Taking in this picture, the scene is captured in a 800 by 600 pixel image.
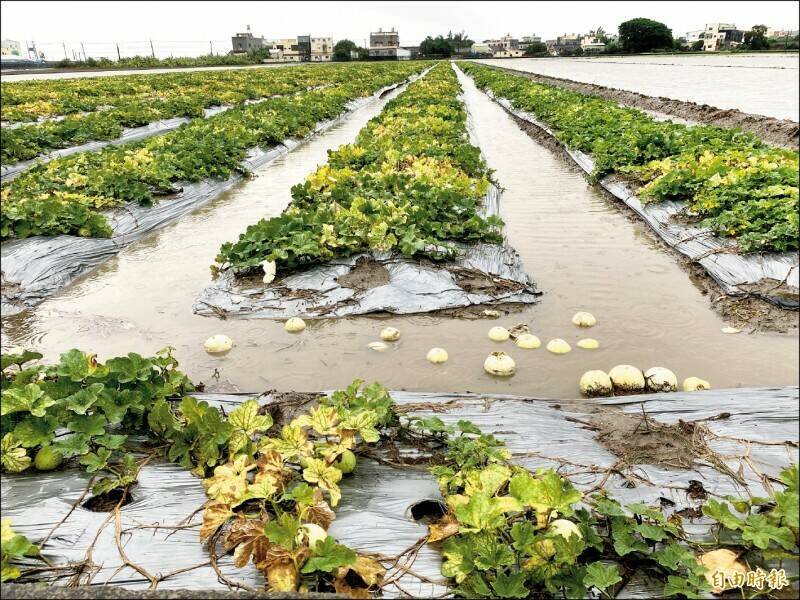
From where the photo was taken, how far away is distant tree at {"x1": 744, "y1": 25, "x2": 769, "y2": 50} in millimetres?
51497

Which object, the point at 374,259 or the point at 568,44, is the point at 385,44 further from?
the point at 374,259

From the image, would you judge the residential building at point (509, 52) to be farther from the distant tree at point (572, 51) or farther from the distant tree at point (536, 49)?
the distant tree at point (572, 51)

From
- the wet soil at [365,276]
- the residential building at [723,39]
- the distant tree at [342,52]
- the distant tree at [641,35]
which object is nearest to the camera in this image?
the wet soil at [365,276]

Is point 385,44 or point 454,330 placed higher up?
point 385,44

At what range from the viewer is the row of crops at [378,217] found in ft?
19.4

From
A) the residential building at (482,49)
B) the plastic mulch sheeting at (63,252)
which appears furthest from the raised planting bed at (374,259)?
the residential building at (482,49)

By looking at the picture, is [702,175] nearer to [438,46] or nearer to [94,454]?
[94,454]

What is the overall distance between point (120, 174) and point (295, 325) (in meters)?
5.24

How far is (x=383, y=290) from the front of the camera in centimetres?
545

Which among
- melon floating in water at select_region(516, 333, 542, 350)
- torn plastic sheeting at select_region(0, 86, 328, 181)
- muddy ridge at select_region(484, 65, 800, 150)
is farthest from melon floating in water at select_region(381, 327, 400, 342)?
muddy ridge at select_region(484, 65, 800, 150)

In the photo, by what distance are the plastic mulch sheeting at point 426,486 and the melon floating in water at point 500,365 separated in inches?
26.8

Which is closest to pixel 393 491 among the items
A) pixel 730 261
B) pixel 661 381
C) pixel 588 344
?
pixel 661 381

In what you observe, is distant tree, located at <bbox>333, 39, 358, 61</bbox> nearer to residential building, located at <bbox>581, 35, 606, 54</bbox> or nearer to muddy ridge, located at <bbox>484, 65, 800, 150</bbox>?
residential building, located at <bbox>581, 35, 606, 54</bbox>

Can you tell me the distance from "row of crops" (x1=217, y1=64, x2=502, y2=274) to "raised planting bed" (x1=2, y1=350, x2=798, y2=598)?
2.64m
